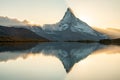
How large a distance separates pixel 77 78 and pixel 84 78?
1.69 feet

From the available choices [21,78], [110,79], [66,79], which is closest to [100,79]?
[110,79]

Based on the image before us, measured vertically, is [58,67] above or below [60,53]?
below

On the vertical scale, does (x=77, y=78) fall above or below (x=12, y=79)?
below

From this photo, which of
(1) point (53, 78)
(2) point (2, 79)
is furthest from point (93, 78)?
(2) point (2, 79)

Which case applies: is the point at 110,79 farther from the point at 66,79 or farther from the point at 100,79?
the point at 66,79

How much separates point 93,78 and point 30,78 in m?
4.43

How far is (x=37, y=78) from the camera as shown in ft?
73.5

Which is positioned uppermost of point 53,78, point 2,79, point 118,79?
point 2,79

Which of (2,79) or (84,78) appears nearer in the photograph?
(2,79)

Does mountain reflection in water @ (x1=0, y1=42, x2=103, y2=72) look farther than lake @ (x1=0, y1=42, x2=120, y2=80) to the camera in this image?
Yes

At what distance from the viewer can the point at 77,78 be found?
891 inches

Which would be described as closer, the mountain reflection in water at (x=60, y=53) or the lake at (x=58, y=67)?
the lake at (x=58, y=67)

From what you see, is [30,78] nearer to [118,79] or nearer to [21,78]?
[21,78]

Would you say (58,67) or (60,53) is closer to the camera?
(58,67)
